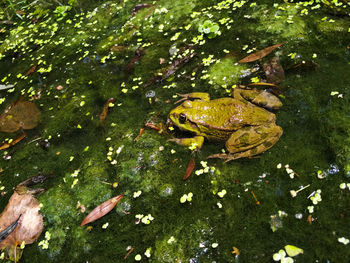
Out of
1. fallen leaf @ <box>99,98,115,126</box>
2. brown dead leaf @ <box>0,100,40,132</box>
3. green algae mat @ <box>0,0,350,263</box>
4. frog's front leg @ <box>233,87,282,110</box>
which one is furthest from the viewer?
brown dead leaf @ <box>0,100,40,132</box>

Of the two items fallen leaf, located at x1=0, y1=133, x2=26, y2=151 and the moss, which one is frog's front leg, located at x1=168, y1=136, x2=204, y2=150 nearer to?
the moss

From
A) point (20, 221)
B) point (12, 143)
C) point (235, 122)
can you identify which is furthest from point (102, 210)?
point (12, 143)

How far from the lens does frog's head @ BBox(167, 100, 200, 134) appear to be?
9.95 ft

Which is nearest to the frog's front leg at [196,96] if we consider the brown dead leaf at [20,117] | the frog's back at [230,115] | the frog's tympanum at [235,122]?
the frog's tympanum at [235,122]

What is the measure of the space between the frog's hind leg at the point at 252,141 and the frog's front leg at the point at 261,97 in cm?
29

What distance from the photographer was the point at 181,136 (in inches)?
128

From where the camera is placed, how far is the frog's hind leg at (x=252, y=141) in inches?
107

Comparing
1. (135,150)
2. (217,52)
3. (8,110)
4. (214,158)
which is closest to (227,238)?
(214,158)

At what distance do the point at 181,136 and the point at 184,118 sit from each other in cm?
28

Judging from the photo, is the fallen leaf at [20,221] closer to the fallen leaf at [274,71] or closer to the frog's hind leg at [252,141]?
the frog's hind leg at [252,141]

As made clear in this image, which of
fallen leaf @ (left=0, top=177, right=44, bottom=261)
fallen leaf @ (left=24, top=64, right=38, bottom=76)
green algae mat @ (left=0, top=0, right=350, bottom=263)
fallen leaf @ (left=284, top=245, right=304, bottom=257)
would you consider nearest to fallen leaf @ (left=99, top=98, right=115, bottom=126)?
green algae mat @ (left=0, top=0, right=350, bottom=263)

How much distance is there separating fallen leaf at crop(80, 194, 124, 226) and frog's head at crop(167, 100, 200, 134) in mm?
986

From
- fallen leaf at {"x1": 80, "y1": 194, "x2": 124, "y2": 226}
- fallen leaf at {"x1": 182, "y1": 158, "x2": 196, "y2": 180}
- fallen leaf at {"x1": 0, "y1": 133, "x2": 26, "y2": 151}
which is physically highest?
fallen leaf at {"x1": 0, "y1": 133, "x2": 26, "y2": 151}

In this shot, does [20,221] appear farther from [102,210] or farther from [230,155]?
[230,155]
